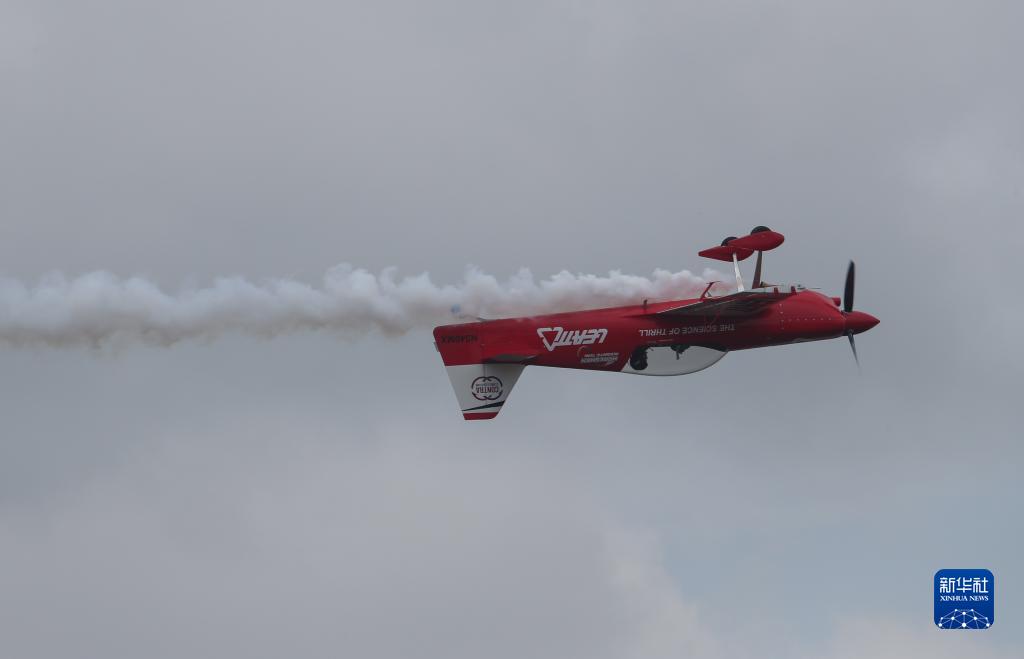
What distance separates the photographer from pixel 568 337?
50438mm

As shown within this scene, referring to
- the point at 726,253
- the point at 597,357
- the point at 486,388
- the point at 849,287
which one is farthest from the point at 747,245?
the point at 486,388

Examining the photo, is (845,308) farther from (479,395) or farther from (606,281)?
(479,395)

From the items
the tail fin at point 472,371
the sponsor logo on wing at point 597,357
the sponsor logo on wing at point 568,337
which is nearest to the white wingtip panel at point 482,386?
the tail fin at point 472,371

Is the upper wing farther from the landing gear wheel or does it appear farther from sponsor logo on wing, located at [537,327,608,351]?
sponsor logo on wing, located at [537,327,608,351]

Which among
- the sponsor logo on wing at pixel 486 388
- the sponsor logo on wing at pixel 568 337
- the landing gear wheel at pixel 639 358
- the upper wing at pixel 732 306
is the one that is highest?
the upper wing at pixel 732 306

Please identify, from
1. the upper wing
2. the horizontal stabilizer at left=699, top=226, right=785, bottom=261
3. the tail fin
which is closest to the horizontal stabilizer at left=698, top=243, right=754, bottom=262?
the horizontal stabilizer at left=699, top=226, right=785, bottom=261

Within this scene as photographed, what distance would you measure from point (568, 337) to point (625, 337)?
1.92 metres

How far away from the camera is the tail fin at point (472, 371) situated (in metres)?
50.8

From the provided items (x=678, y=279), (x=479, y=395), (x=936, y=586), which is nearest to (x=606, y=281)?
(x=678, y=279)

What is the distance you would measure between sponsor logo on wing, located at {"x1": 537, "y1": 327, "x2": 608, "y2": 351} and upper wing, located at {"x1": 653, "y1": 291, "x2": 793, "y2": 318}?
2.12 metres

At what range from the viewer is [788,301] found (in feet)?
170

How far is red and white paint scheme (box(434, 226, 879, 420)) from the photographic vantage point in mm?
50500

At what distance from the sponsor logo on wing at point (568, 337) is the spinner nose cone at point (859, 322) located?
29.1ft

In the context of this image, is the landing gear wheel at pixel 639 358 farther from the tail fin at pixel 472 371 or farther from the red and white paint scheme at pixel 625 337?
the tail fin at pixel 472 371
